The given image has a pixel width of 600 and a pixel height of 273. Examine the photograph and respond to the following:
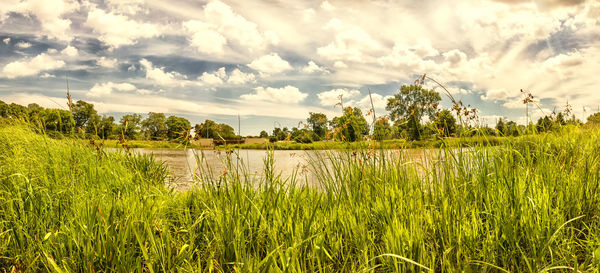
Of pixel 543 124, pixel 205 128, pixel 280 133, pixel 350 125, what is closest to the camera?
pixel 205 128

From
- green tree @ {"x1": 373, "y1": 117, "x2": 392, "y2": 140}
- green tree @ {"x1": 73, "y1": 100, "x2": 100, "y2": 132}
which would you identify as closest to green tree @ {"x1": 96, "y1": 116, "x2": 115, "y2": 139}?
green tree @ {"x1": 73, "y1": 100, "x2": 100, "y2": 132}

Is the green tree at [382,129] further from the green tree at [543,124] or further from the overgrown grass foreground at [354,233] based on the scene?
the green tree at [543,124]

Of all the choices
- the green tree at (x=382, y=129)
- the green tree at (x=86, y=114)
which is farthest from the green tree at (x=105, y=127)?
the green tree at (x=382, y=129)

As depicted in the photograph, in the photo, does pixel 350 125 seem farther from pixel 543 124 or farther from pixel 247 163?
pixel 543 124

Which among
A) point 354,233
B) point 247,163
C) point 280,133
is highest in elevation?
point 280,133

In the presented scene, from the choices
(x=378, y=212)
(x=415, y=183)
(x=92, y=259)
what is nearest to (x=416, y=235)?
(x=378, y=212)

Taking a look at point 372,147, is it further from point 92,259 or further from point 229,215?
point 92,259

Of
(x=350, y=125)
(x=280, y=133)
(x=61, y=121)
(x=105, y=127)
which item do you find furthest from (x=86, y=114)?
(x=350, y=125)

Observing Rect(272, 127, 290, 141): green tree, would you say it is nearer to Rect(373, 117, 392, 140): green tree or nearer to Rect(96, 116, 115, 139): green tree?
Rect(373, 117, 392, 140): green tree

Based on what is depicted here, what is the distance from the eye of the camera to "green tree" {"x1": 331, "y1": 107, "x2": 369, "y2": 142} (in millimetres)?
3634

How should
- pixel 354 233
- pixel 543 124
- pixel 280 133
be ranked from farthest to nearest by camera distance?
1. pixel 543 124
2. pixel 280 133
3. pixel 354 233

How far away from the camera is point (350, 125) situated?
3.92m

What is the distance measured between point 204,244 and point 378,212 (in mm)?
1537

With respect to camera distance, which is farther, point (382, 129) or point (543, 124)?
point (543, 124)
